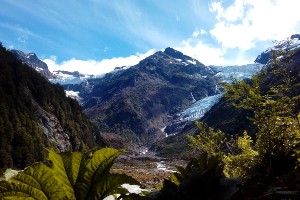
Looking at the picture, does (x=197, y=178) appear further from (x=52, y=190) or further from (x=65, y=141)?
(x=65, y=141)

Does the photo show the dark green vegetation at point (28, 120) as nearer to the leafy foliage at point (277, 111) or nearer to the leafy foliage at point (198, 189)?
the leafy foliage at point (277, 111)

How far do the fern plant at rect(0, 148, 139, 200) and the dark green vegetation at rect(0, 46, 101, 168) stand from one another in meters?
111

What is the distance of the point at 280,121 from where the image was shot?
1409 centimetres

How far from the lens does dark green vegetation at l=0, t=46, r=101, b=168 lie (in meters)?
124

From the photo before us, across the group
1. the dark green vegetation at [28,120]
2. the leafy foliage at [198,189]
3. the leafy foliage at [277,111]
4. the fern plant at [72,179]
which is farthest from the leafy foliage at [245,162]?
the dark green vegetation at [28,120]

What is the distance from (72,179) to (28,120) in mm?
146450

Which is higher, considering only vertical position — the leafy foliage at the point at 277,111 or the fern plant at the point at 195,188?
the leafy foliage at the point at 277,111

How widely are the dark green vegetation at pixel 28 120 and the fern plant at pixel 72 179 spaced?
363ft

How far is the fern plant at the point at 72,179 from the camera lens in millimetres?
3008

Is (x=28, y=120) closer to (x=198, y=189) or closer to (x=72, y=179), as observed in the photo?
(x=198, y=189)

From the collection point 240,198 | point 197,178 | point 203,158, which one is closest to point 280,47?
point 240,198

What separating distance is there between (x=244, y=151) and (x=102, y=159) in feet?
46.4

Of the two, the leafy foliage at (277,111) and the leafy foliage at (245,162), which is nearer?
the leafy foliage at (277,111)

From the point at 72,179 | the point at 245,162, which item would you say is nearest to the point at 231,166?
the point at 245,162
